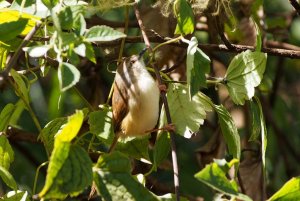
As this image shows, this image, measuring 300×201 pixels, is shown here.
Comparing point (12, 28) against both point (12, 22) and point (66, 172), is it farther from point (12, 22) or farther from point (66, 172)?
point (66, 172)

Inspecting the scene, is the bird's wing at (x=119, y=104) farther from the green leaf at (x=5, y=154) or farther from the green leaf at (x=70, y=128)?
the green leaf at (x=70, y=128)

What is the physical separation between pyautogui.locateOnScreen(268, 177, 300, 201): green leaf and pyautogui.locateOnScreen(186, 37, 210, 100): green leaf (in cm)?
27

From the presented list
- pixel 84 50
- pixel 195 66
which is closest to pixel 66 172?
pixel 84 50

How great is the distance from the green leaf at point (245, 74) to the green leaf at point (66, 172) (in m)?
0.45

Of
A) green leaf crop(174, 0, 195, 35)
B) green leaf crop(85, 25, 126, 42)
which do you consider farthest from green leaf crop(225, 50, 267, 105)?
green leaf crop(85, 25, 126, 42)

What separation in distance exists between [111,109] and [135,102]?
0.46ft

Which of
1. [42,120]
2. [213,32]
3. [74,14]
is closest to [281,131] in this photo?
[213,32]

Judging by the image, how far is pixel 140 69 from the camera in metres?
1.93


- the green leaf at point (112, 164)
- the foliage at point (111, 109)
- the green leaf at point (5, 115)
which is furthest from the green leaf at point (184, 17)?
the green leaf at point (5, 115)

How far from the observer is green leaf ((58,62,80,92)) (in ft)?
4.26

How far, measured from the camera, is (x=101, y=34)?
139 centimetres

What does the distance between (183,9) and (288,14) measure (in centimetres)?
134

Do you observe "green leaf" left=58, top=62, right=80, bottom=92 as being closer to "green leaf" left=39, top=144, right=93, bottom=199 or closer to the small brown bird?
"green leaf" left=39, top=144, right=93, bottom=199

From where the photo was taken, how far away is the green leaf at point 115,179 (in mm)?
1436
